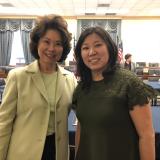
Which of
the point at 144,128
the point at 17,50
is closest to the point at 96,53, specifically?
the point at 144,128

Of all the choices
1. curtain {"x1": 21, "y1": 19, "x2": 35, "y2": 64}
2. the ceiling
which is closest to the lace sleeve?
the ceiling

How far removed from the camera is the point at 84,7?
396 inches

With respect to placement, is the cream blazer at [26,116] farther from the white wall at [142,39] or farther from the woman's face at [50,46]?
the white wall at [142,39]

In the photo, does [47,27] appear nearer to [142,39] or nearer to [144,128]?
[144,128]

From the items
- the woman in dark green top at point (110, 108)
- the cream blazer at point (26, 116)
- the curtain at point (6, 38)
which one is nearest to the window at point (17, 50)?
the curtain at point (6, 38)

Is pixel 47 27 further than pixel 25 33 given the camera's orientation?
No

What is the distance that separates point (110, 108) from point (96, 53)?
29 centimetres

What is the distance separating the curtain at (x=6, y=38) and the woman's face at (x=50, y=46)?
35.1 feet

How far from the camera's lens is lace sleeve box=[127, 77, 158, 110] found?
146 cm

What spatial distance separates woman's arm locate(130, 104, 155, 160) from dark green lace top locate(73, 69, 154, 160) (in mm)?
29

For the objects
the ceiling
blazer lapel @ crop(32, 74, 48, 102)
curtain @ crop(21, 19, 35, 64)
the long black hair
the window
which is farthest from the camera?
the window

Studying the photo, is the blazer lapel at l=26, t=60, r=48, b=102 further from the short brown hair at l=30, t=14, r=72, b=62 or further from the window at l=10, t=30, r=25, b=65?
the window at l=10, t=30, r=25, b=65

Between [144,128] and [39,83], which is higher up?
[39,83]

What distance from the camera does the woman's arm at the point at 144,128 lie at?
1464mm
